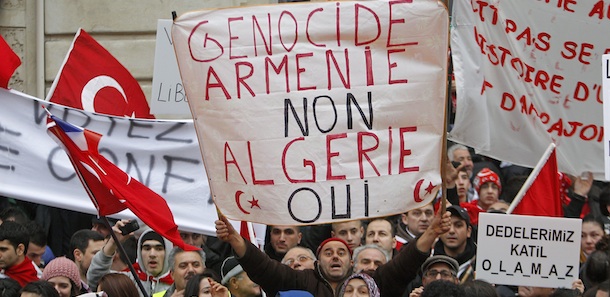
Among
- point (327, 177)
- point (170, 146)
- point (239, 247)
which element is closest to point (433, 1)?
point (327, 177)

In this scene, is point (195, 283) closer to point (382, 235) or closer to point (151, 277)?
point (151, 277)

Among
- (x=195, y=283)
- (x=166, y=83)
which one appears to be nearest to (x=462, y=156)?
(x=166, y=83)

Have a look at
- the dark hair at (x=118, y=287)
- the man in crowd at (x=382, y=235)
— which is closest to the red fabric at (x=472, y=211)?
the man in crowd at (x=382, y=235)

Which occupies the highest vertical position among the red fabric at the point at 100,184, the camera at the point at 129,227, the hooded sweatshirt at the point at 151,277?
the red fabric at the point at 100,184

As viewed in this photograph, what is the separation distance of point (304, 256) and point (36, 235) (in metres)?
1.93

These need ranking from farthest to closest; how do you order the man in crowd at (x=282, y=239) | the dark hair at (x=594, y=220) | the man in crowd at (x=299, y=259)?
the man in crowd at (x=282, y=239) → the dark hair at (x=594, y=220) → the man in crowd at (x=299, y=259)

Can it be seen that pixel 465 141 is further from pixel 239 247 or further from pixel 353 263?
pixel 239 247

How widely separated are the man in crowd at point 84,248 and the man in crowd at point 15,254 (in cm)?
51

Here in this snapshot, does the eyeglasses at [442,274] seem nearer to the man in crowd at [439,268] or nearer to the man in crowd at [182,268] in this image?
the man in crowd at [439,268]

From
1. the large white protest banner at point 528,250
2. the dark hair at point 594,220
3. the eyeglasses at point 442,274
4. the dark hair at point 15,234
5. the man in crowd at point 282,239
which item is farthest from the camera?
the man in crowd at point 282,239

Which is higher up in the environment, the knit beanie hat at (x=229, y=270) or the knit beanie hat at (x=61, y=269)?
the knit beanie hat at (x=61, y=269)

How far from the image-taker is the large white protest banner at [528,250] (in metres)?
8.45

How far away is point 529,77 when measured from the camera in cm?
891

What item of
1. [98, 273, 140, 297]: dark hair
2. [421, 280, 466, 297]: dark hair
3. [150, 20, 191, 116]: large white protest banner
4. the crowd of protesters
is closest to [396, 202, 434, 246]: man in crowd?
the crowd of protesters
